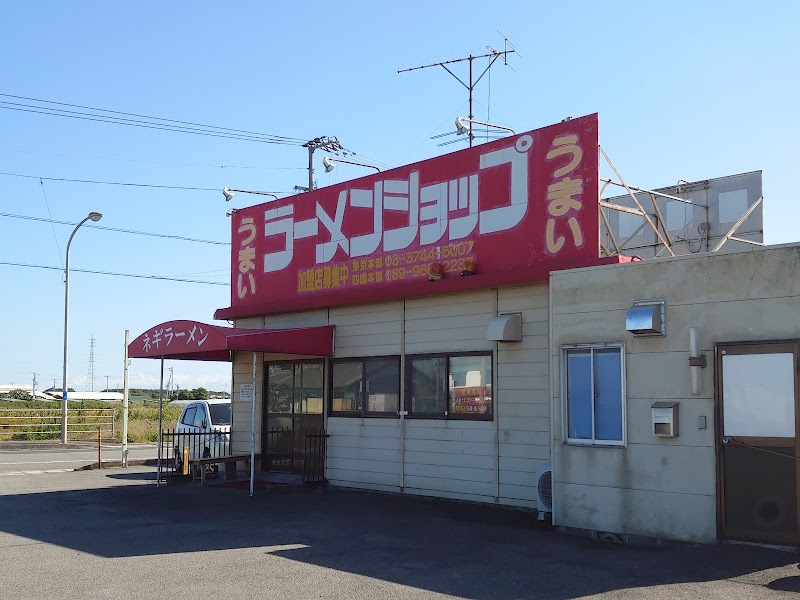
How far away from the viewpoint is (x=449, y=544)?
1003cm

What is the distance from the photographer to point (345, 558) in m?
9.21

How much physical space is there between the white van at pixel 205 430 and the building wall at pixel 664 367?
1009 cm

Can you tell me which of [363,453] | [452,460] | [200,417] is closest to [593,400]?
[452,460]

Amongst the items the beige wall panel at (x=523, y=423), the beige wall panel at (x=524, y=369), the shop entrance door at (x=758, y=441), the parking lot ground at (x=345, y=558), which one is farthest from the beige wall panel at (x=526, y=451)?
the shop entrance door at (x=758, y=441)

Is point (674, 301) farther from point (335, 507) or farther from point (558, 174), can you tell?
point (335, 507)

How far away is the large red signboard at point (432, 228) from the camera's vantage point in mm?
12734

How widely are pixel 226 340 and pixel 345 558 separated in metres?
6.10

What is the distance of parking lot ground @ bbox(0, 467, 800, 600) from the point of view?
7.76m

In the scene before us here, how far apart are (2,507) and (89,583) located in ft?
21.8

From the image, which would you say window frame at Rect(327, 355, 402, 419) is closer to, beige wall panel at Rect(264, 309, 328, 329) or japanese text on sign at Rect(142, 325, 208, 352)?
beige wall panel at Rect(264, 309, 328, 329)

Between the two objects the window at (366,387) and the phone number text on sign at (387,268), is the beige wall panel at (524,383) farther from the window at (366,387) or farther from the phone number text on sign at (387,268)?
the window at (366,387)

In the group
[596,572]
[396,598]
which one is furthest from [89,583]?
[596,572]

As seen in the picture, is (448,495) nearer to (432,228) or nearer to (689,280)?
(432,228)

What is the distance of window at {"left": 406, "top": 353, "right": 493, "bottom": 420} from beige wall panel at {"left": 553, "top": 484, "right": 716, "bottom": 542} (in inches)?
111
